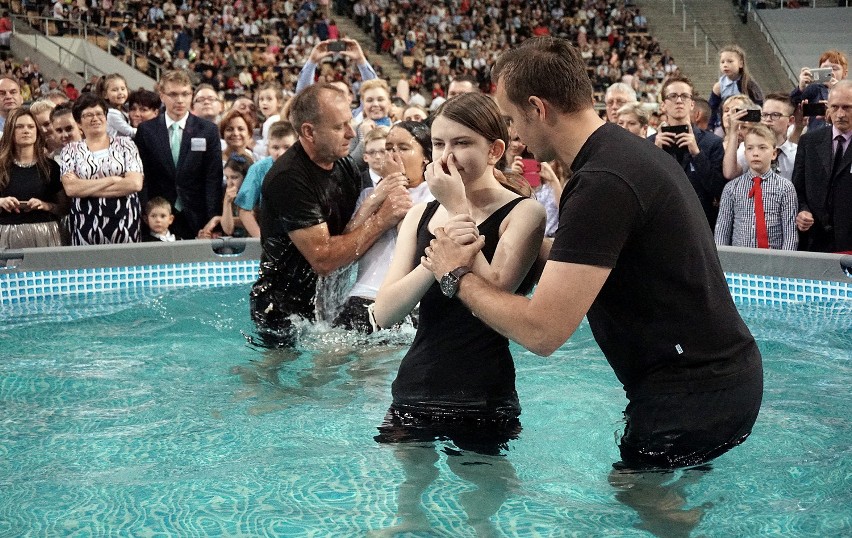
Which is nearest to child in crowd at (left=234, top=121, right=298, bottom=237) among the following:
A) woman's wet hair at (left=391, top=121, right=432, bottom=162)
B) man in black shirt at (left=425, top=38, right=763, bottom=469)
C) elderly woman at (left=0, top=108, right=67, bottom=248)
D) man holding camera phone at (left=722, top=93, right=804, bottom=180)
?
elderly woman at (left=0, top=108, right=67, bottom=248)

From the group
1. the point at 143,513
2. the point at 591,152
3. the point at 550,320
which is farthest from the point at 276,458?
the point at 591,152

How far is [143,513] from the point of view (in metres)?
2.98

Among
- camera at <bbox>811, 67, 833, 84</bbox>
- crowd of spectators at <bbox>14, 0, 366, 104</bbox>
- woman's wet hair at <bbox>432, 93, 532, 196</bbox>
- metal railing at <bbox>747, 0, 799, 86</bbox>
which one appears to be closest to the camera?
woman's wet hair at <bbox>432, 93, 532, 196</bbox>

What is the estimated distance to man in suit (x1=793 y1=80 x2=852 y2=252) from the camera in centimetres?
665

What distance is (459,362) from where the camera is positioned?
9.61 feet

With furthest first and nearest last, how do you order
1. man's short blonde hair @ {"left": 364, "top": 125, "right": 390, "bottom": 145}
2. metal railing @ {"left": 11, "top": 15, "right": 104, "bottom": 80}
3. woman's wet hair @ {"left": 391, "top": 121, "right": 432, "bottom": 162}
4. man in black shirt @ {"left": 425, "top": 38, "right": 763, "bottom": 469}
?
metal railing @ {"left": 11, "top": 15, "right": 104, "bottom": 80}, man's short blonde hair @ {"left": 364, "top": 125, "right": 390, "bottom": 145}, woman's wet hair @ {"left": 391, "top": 121, "right": 432, "bottom": 162}, man in black shirt @ {"left": 425, "top": 38, "right": 763, "bottom": 469}

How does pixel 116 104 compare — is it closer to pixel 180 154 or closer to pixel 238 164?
pixel 180 154

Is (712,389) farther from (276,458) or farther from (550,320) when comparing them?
(276,458)

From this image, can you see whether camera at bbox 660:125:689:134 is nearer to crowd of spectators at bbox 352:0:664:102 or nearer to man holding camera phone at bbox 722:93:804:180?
man holding camera phone at bbox 722:93:804:180

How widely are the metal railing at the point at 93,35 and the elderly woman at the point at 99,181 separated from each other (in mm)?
13344

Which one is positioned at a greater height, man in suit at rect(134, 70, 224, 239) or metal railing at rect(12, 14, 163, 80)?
metal railing at rect(12, 14, 163, 80)

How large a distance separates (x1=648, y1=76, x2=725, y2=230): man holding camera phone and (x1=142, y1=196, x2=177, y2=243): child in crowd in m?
3.84

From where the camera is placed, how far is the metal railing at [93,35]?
20250 mm

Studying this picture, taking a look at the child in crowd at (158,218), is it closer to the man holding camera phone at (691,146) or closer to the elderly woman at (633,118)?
the elderly woman at (633,118)
